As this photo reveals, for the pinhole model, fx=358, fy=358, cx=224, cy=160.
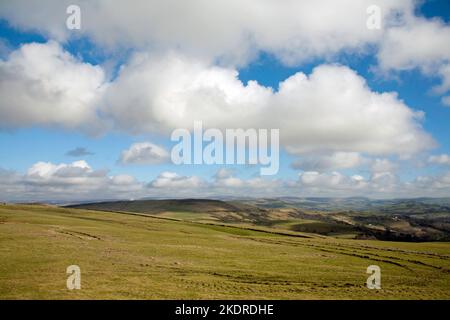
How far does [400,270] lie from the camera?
49906 mm

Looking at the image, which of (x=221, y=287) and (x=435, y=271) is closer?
(x=221, y=287)

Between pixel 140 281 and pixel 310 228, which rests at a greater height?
pixel 140 281

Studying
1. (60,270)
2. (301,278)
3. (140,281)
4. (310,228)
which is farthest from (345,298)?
(310,228)

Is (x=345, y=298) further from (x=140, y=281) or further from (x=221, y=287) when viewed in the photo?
(x=140, y=281)

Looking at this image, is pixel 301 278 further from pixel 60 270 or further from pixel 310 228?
pixel 310 228

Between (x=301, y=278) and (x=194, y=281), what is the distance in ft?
40.8

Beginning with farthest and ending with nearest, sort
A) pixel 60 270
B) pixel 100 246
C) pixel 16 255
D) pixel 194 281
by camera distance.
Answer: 1. pixel 100 246
2. pixel 16 255
3. pixel 60 270
4. pixel 194 281

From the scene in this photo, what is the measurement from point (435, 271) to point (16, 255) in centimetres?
5719
